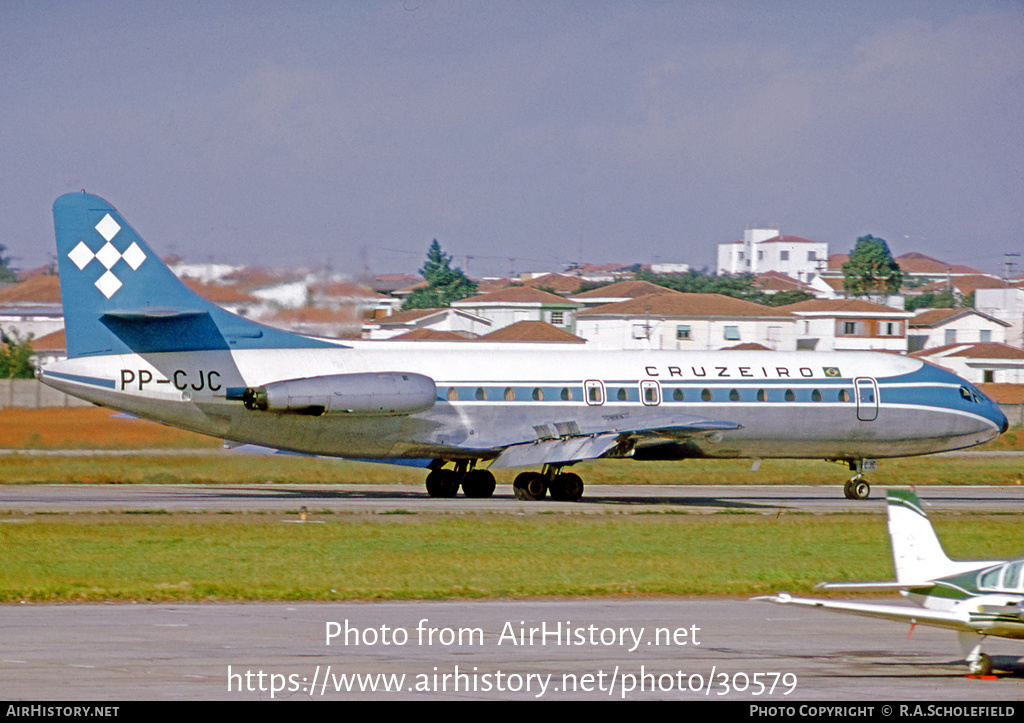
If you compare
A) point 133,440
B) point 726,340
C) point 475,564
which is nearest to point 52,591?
point 475,564

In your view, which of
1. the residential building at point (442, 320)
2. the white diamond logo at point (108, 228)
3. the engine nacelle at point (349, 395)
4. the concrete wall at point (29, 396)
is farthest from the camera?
the residential building at point (442, 320)

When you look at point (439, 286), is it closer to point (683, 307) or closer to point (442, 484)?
point (683, 307)

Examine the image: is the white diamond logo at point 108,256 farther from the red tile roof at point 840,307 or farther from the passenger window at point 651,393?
the red tile roof at point 840,307

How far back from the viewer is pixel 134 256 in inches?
1300

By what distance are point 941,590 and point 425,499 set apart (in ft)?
77.4

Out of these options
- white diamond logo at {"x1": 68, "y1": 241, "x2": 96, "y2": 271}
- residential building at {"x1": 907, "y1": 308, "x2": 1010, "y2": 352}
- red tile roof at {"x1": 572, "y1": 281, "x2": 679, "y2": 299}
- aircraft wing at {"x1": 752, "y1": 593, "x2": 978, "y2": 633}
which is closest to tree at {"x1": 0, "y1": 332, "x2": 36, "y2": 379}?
white diamond logo at {"x1": 68, "y1": 241, "x2": 96, "y2": 271}

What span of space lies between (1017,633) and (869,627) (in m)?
4.00

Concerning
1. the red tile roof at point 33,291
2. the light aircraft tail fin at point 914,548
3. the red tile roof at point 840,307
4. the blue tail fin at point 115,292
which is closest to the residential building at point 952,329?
the red tile roof at point 840,307

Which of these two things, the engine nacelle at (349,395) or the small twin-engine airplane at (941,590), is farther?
the engine nacelle at (349,395)

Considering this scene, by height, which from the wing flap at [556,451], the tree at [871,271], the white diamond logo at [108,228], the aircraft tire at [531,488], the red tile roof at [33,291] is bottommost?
the aircraft tire at [531,488]

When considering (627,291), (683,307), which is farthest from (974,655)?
(627,291)

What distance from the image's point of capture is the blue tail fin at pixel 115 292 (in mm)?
32375

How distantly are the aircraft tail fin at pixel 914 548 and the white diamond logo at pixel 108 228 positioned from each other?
23.7m

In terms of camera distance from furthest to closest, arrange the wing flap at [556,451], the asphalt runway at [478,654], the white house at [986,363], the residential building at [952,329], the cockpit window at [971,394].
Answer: the residential building at [952,329] < the white house at [986,363] < the cockpit window at [971,394] < the wing flap at [556,451] < the asphalt runway at [478,654]
